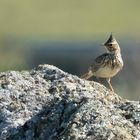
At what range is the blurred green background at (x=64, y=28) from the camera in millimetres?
42625

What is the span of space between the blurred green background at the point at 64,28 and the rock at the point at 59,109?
92.6 feet

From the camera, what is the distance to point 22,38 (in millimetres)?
56031

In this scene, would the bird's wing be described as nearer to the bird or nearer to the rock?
the bird

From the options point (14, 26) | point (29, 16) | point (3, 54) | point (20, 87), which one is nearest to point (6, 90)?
point (20, 87)

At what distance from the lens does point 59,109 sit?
21.2 feet

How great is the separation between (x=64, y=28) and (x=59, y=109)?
56458 millimetres

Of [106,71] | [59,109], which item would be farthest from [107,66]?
[59,109]

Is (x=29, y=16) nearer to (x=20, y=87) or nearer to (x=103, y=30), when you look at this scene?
(x=103, y=30)

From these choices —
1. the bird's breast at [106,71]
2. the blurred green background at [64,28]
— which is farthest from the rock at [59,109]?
the blurred green background at [64,28]

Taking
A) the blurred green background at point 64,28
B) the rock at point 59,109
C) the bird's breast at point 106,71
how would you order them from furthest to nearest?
the blurred green background at point 64,28 → the bird's breast at point 106,71 → the rock at point 59,109

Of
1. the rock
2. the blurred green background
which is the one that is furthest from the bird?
the blurred green background

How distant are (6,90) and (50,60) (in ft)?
102

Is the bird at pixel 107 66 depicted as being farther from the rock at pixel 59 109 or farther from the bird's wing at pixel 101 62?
the rock at pixel 59 109

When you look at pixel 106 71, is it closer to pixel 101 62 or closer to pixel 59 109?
pixel 101 62
